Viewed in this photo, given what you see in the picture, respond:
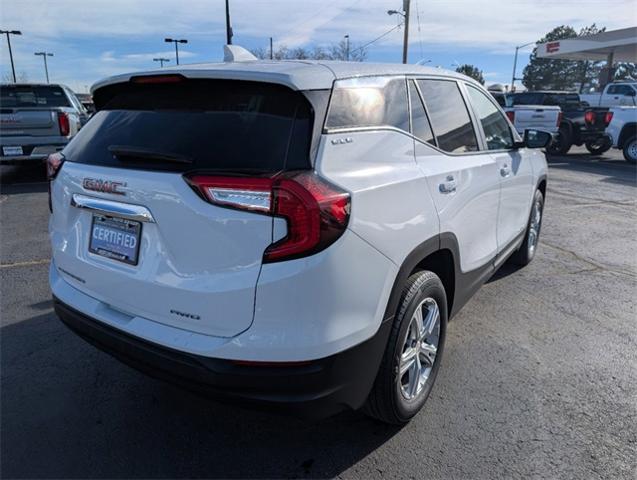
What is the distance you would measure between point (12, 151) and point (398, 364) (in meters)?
9.65

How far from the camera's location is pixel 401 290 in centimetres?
235

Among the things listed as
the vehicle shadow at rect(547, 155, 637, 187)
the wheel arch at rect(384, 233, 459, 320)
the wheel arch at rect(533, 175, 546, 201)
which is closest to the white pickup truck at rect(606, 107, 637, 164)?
the vehicle shadow at rect(547, 155, 637, 187)

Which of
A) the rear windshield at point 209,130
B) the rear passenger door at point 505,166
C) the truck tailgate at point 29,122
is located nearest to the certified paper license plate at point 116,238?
the rear windshield at point 209,130

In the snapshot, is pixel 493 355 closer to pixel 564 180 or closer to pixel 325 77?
pixel 325 77

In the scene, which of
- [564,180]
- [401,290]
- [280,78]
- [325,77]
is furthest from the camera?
[564,180]

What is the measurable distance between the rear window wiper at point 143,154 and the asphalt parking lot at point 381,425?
1.44 metres

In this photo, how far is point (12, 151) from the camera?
31.1 ft

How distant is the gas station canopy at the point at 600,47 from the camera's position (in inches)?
1331

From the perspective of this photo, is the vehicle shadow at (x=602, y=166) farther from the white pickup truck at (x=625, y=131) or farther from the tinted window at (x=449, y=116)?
the tinted window at (x=449, y=116)

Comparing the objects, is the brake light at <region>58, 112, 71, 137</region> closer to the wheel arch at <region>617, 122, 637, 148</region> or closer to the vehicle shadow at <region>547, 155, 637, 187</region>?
the vehicle shadow at <region>547, 155, 637, 187</region>

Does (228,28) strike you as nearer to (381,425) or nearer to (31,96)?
(31,96)

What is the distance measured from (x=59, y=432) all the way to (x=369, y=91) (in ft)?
7.78

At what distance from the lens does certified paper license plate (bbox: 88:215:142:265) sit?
87.5 inches

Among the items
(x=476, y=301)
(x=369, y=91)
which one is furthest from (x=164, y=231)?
(x=476, y=301)
